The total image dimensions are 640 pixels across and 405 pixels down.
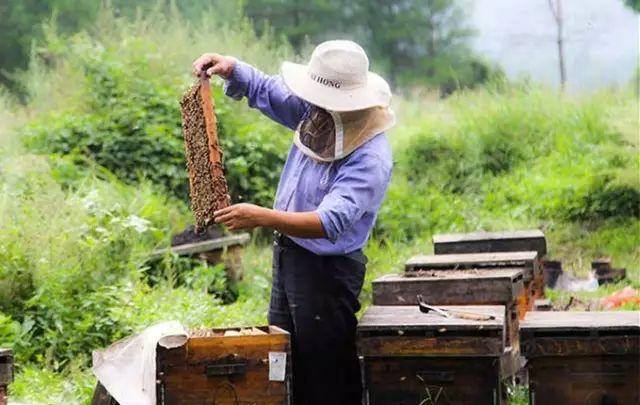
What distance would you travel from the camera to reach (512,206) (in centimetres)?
1170

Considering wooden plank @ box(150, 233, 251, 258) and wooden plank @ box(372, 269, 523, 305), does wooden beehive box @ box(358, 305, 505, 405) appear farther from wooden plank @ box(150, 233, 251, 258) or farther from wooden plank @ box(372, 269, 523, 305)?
wooden plank @ box(150, 233, 251, 258)

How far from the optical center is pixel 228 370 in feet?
14.0

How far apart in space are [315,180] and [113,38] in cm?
965

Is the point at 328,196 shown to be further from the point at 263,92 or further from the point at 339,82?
the point at 263,92

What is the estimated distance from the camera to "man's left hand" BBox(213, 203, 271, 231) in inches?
164

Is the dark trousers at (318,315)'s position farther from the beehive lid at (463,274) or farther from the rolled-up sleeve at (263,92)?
the beehive lid at (463,274)

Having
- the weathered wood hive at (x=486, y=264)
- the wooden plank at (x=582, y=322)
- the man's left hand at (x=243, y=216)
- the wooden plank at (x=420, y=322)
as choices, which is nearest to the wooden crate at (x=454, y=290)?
the weathered wood hive at (x=486, y=264)

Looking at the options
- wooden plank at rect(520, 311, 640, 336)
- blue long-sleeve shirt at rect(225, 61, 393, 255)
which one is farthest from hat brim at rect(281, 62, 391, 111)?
wooden plank at rect(520, 311, 640, 336)

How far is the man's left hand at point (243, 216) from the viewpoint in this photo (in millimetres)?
4172

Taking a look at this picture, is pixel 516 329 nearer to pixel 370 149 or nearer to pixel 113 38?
pixel 370 149

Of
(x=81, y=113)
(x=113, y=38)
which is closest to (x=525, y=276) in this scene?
(x=81, y=113)

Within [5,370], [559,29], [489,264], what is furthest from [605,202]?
[5,370]

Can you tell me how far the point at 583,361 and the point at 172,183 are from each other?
6.64 m

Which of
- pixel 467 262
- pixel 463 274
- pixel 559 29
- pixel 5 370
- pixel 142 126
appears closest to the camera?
pixel 5 370
